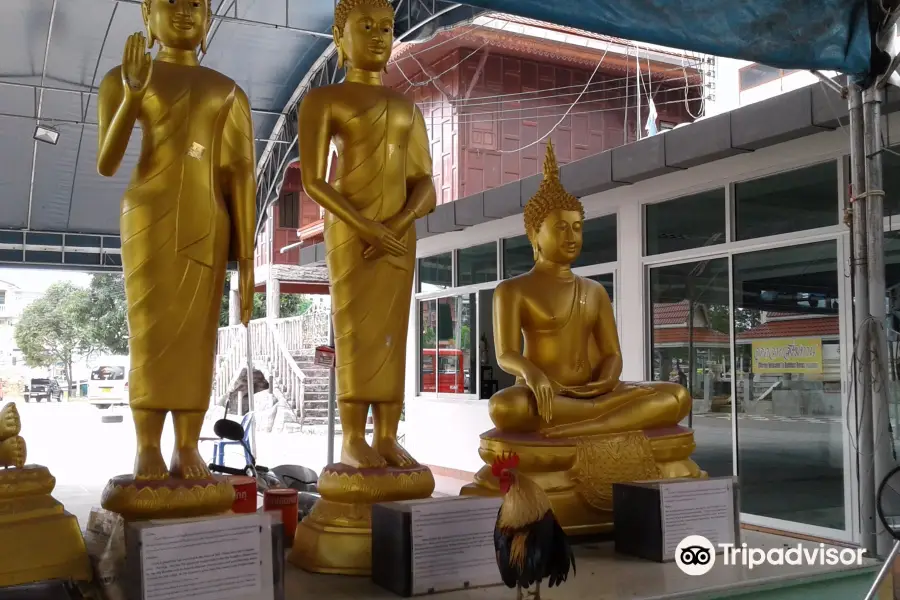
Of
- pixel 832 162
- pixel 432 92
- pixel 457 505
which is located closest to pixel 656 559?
pixel 457 505

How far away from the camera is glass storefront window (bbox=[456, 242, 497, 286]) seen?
8.23 meters

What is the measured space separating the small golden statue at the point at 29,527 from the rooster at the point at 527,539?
3.48 feet

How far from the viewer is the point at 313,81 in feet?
24.8

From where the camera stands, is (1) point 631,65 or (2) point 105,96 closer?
(2) point 105,96

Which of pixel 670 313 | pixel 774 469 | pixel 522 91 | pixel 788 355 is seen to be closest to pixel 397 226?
pixel 788 355

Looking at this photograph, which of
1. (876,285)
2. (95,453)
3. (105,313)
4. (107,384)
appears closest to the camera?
(876,285)

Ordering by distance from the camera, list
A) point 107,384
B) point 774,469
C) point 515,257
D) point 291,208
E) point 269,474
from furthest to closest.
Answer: point 107,384
point 291,208
point 515,257
point 774,469
point 269,474

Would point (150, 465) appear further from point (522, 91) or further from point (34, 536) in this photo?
point (522, 91)

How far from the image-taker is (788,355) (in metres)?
5.64

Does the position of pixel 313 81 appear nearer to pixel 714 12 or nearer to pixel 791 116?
pixel 791 116

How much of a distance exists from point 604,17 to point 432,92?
8.37 meters

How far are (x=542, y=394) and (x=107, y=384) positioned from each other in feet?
63.4

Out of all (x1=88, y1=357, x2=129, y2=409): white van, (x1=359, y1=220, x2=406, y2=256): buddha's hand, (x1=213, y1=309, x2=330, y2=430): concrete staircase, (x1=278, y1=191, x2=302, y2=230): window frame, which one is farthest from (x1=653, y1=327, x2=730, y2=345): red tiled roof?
(x1=88, y1=357, x2=129, y2=409): white van

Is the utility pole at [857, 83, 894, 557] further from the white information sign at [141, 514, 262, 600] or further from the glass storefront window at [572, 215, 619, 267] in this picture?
the glass storefront window at [572, 215, 619, 267]
